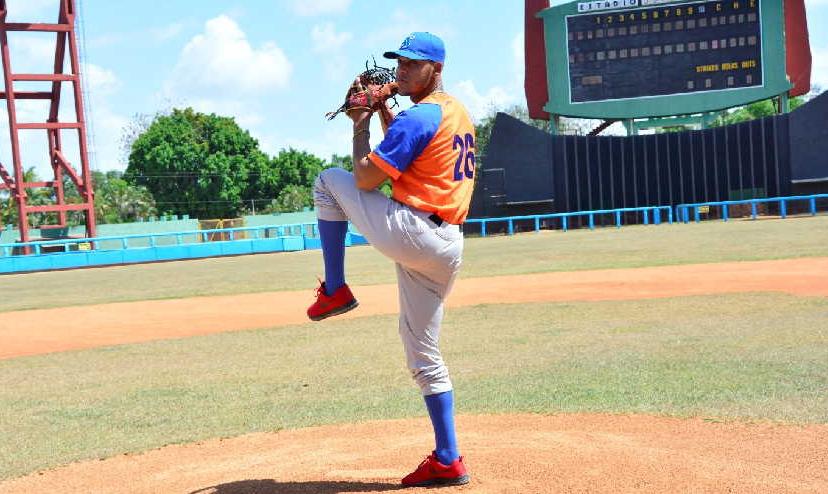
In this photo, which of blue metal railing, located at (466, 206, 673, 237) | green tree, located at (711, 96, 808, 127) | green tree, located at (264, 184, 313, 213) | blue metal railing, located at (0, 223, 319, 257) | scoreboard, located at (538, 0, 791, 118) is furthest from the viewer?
green tree, located at (711, 96, 808, 127)

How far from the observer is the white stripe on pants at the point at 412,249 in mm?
3531

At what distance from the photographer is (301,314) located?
40.9 feet

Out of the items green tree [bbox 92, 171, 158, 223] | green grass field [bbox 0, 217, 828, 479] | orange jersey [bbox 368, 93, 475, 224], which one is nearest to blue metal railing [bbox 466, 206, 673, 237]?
green grass field [bbox 0, 217, 828, 479]

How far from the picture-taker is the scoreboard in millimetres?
37562

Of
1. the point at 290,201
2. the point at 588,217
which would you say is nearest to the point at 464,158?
the point at 588,217

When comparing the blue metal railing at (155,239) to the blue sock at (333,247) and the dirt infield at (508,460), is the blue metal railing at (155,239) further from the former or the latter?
the blue sock at (333,247)

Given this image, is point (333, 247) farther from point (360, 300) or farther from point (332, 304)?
point (360, 300)

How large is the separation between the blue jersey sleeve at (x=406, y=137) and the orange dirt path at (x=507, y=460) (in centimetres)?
156

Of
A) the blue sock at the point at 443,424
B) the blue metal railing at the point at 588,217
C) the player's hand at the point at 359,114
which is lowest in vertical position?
the blue sock at the point at 443,424

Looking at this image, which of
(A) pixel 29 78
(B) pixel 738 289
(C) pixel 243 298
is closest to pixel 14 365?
(C) pixel 243 298

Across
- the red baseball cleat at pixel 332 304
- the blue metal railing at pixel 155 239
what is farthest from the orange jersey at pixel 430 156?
the blue metal railing at pixel 155 239

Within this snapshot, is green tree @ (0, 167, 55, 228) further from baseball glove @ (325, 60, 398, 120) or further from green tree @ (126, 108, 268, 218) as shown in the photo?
baseball glove @ (325, 60, 398, 120)

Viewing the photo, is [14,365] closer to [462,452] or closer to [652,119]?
[462,452]

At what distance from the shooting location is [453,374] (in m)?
7.04
